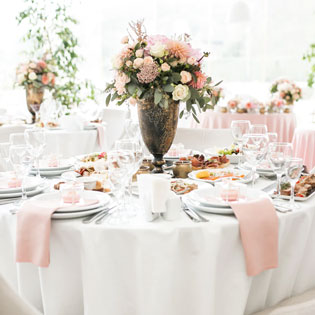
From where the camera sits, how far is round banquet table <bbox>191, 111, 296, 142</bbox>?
18.3 ft

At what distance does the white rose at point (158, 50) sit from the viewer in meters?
2.19

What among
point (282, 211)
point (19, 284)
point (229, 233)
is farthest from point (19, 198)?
point (282, 211)

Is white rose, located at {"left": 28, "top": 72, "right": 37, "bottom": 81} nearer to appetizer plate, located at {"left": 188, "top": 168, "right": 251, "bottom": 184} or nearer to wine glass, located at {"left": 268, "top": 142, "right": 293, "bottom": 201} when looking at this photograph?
appetizer plate, located at {"left": 188, "top": 168, "right": 251, "bottom": 184}

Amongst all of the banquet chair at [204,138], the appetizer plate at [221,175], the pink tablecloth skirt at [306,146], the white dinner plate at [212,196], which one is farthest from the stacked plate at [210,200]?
the pink tablecloth skirt at [306,146]

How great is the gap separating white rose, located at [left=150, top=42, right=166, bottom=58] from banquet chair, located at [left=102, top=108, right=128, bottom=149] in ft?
12.1

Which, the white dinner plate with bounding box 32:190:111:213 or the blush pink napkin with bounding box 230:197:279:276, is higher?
the white dinner plate with bounding box 32:190:111:213

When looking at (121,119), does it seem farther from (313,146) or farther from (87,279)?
(87,279)

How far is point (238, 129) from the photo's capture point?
2809 millimetres

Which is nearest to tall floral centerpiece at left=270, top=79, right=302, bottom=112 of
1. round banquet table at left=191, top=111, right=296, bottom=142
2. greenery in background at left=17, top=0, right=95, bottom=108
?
round banquet table at left=191, top=111, right=296, bottom=142

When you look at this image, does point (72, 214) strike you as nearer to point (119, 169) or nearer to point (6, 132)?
point (119, 169)

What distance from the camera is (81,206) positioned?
1.71 m

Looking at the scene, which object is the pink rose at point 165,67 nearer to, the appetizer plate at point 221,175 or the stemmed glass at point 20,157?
the appetizer plate at point 221,175

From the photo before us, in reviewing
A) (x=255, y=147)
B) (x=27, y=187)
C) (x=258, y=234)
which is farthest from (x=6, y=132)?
(x=258, y=234)

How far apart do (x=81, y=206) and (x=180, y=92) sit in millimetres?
830
